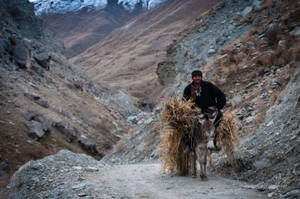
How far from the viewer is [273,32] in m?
13.4

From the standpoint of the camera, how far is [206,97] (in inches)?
246

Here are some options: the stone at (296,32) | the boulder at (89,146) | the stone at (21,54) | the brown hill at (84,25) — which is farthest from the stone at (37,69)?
the brown hill at (84,25)

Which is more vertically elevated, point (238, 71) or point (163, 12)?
point (163, 12)

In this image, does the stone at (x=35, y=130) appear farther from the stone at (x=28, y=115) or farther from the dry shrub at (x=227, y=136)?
the dry shrub at (x=227, y=136)

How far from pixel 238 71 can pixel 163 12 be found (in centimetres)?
11958

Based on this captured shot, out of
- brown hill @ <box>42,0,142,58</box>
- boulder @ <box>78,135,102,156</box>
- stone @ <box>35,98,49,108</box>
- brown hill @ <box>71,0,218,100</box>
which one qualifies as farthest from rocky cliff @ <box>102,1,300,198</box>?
brown hill @ <box>42,0,142,58</box>

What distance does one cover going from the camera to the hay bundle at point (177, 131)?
20.1ft


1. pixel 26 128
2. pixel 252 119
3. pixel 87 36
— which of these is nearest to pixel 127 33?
pixel 87 36

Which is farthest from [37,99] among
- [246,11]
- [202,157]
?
[202,157]

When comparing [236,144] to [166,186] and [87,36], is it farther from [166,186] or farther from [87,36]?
[87,36]

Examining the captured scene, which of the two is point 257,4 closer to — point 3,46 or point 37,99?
point 37,99

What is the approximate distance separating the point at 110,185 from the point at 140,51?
283 ft

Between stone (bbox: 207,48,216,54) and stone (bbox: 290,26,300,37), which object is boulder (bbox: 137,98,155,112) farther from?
stone (bbox: 290,26,300,37)

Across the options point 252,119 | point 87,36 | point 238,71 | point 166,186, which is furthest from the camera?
point 87,36
